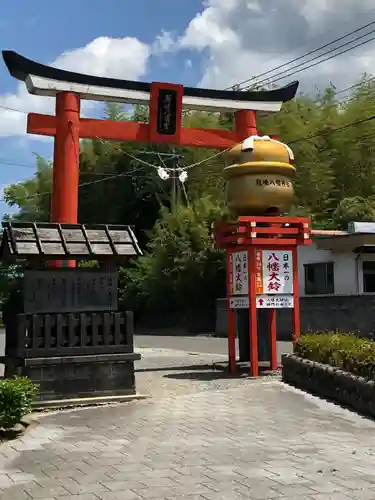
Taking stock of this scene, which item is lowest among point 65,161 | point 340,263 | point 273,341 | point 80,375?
point 80,375

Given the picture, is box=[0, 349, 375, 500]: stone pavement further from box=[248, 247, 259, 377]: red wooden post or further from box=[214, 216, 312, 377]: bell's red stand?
box=[214, 216, 312, 377]: bell's red stand

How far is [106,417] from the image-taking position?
23.1 ft

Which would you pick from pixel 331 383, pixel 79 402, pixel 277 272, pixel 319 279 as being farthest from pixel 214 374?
pixel 319 279

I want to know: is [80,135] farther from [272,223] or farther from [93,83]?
[272,223]

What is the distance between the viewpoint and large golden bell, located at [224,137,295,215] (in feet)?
33.9

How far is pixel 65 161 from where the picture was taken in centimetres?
1202

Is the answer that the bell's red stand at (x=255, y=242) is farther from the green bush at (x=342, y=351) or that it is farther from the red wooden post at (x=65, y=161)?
the red wooden post at (x=65, y=161)

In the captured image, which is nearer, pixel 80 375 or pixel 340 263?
pixel 80 375

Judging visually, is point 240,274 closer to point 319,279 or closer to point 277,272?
point 277,272

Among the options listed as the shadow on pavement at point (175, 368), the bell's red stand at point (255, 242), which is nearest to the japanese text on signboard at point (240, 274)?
the bell's red stand at point (255, 242)

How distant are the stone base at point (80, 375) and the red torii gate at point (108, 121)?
450 cm

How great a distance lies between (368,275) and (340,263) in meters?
0.90

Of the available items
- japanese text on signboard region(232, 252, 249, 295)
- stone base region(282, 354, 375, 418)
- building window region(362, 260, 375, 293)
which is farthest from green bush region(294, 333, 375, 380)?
building window region(362, 260, 375, 293)

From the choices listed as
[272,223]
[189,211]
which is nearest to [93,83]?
[272,223]
